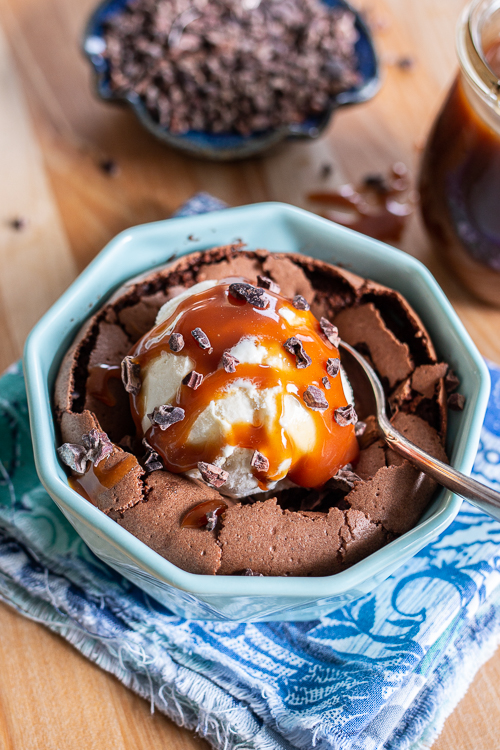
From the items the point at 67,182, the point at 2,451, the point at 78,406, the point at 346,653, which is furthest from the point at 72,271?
the point at 346,653

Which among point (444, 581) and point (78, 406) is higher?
point (78, 406)

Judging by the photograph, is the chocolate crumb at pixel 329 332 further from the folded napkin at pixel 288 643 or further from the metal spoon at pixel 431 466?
the folded napkin at pixel 288 643

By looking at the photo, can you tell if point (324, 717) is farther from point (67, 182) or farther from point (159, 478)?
point (67, 182)

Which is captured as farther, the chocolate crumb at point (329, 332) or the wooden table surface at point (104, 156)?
the wooden table surface at point (104, 156)

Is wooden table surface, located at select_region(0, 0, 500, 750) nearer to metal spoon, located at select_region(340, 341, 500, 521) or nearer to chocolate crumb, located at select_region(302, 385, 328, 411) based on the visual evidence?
metal spoon, located at select_region(340, 341, 500, 521)

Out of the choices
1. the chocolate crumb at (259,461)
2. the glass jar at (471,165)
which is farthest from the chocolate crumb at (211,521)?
the glass jar at (471,165)

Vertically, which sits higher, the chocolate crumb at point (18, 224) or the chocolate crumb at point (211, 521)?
the chocolate crumb at point (18, 224)

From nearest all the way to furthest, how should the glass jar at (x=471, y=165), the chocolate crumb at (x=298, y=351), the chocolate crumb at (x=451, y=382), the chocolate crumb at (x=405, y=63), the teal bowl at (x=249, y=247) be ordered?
the teal bowl at (x=249, y=247), the chocolate crumb at (x=298, y=351), the chocolate crumb at (x=451, y=382), the glass jar at (x=471, y=165), the chocolate crumb at (x=405, y=63)
